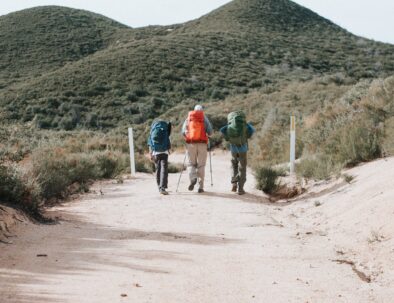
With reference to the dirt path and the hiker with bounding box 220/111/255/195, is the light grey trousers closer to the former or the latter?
the hiker with bounding box 220/111/255/195

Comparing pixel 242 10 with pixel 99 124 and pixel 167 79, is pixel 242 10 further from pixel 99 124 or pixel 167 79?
pixel 99 124

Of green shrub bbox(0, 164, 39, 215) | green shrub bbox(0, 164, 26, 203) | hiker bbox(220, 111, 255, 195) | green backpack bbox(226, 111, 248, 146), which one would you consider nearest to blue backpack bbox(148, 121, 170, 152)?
hiker bbox(220, 111, 255, 195)

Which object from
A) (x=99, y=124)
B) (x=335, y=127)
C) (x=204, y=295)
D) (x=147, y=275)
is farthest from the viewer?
(x=99, y=124)

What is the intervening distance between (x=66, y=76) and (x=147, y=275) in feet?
159

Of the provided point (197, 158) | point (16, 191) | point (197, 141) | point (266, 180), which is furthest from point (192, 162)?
point (16, 191)

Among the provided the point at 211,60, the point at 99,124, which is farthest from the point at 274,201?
the point at 211,60

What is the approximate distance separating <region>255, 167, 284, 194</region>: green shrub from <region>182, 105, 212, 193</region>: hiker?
1.30 meters

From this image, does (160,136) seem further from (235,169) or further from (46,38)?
(46,38)

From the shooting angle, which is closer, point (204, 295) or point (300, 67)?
point (204, 295)

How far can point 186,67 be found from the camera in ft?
178

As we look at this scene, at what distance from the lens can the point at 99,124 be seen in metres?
42.3

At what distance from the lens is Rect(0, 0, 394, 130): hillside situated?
147 ft

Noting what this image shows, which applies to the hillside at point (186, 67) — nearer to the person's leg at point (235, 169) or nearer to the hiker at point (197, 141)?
the hiker at point (197, 141)

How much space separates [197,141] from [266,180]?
1.83 meters
